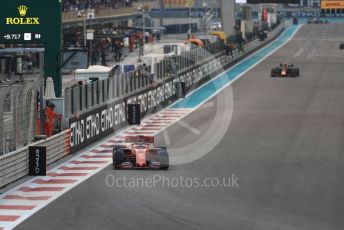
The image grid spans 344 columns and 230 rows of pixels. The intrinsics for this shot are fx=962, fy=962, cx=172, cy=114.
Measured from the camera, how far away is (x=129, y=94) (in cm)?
3850

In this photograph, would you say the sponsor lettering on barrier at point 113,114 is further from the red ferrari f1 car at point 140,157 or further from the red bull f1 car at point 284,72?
the red bull f1 car at point 284,72

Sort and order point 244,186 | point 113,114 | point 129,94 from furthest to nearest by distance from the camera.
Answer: point 129,94 → point 113,114 → point 244,186

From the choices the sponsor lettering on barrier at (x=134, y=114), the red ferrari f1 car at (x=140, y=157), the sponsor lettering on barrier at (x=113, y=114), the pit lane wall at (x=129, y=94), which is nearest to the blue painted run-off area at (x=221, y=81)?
the pit lane wall at (x=129, y=94)

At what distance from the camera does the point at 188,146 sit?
102 feet

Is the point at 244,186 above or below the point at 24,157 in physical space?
below

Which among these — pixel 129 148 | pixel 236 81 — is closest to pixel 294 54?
pixel 236 81

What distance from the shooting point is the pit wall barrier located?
23659 millimetres

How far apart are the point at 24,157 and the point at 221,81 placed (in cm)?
3646

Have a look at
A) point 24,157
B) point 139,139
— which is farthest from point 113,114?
point 24,157

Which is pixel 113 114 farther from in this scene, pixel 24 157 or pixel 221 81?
pixel 221 81

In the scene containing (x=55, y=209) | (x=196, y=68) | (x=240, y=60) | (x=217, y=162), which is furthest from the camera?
(x=240, y=60)

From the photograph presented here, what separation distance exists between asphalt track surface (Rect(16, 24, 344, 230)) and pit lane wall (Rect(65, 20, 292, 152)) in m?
2.07

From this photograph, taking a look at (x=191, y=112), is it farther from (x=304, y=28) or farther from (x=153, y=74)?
(x=304, y=28)

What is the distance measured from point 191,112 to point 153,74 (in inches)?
106
